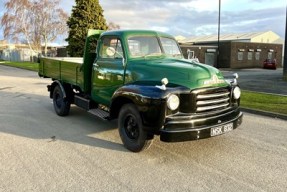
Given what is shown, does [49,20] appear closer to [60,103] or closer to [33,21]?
[33,21]

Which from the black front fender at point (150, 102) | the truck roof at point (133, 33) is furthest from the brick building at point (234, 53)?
the black front fender at point (150, 102)

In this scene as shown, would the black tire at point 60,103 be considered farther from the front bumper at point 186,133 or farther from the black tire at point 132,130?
the front bumper at point 186,133

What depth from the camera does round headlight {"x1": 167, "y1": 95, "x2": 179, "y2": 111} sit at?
16.2ft

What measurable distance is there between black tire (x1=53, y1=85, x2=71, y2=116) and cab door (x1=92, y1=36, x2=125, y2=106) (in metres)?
1.52

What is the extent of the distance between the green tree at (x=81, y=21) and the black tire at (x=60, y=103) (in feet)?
61.3

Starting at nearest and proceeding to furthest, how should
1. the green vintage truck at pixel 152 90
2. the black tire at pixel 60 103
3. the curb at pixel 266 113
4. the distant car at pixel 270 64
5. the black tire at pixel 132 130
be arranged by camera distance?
1. the green vintage truck at pixel 152 90
2. the black tire at pixel 132 130
3. the black tire at pixel 60 103
4. the curb at pixel 266 113
5. the distant car at pixel 270 64

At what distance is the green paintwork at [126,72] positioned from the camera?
5.35 meters

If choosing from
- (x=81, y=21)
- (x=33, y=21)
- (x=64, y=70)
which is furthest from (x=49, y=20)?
(x=64, y=70)

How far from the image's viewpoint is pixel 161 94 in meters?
4.94

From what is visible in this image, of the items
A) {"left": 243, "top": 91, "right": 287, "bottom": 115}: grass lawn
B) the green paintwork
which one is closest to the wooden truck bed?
the green paintwork

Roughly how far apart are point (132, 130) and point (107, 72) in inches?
59.6

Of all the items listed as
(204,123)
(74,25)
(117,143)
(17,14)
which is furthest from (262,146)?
(17,14)

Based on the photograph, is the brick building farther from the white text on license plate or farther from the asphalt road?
the white text on license plate

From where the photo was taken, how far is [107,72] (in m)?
6.57
